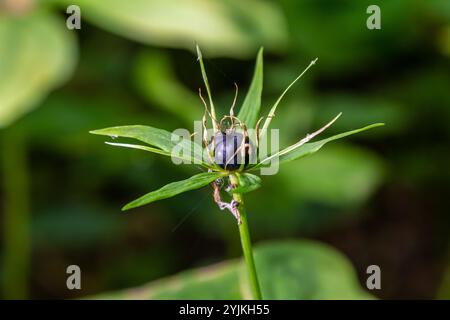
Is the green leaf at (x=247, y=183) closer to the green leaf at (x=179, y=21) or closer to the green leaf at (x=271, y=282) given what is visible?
the green leaf at (x=271, y=282)

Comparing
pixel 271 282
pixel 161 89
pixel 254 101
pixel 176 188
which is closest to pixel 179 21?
pixel 161 89

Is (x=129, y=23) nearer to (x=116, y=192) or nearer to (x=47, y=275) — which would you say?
(x=116, y=192)

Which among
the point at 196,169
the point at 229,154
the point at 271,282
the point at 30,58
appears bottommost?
the point at 271,282

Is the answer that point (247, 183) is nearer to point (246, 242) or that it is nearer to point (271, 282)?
point (246, 242)

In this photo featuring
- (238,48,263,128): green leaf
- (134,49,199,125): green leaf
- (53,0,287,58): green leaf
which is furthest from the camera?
(134,49,199,125): green leaf

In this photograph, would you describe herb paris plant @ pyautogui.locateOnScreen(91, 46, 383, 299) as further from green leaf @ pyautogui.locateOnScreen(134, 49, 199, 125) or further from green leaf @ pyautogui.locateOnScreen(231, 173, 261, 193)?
green leaf @ pyautogui.locateOnScreen(134, 49, 199, 125)

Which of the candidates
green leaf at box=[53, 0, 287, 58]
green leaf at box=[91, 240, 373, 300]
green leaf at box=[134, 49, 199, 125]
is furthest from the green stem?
green leaf at box=[134, 49, 199, 125]
